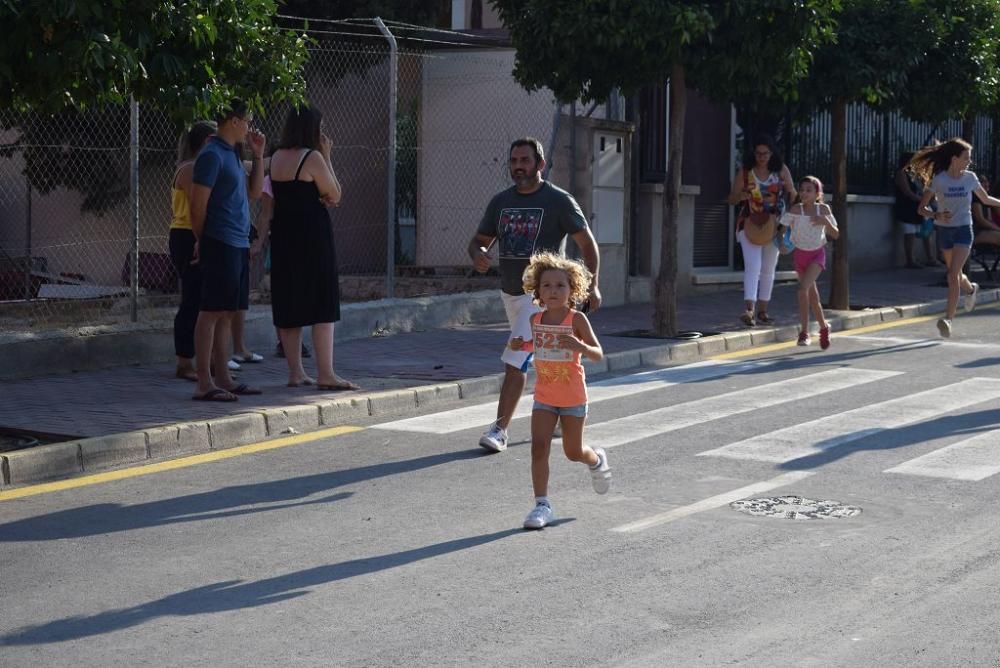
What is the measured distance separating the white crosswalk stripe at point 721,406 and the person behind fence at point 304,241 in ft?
7.07

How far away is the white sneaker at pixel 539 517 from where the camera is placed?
22.9 ft

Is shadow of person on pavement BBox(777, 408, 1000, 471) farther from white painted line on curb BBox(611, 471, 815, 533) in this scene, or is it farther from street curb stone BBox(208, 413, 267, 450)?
street curb stone BBox(208, 413, 267, 450)

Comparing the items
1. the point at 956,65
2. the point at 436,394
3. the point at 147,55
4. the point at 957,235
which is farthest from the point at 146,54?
the point at 956,65

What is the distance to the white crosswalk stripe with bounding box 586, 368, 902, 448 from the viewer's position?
9539 millimetres

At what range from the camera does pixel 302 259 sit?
35.2ft

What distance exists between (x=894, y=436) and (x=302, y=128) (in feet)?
14.6

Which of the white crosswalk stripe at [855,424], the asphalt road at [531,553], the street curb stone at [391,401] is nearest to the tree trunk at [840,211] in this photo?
the white crosswalk stripe at [855,424]

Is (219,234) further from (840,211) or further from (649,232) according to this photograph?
(840,211)

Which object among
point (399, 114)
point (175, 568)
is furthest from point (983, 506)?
point (399, 114)

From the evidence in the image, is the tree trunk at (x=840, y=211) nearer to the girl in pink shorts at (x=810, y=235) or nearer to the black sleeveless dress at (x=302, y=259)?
the girl in pink shorts at (x=810, y=235)

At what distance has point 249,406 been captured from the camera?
998 cm

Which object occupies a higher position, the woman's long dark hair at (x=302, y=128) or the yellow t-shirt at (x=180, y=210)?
the woman's long dark hair at (x=302, y=128)

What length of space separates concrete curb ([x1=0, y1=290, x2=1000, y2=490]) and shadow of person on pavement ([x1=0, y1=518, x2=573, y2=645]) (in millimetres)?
2566

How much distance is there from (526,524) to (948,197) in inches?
366
